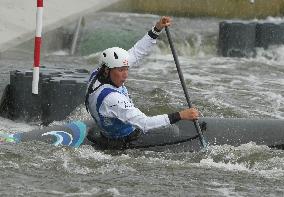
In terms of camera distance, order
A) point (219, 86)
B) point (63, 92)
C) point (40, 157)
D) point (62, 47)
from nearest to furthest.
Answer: point (40, 157), point (63, 92), point (219, 86), point (62, 47)

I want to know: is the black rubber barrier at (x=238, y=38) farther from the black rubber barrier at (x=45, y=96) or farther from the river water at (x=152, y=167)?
the black rubber barrier at (x=45, y=96)

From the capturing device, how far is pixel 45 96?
35.8 feet

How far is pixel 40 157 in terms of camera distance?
332 inches

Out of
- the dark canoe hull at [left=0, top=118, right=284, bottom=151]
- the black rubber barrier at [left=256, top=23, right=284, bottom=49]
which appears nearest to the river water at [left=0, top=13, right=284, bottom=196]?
the dark canoe hull at [left=0, top=118, right=284, bottom=151]

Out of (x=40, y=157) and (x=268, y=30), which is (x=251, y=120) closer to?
(x=40, y=157)

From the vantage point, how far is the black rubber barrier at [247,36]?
57.3ft

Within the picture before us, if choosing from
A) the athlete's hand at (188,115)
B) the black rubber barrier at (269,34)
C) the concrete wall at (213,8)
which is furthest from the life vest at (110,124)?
the concrete wall at (213,8)

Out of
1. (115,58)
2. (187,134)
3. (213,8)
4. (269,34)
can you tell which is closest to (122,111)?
(115,58)

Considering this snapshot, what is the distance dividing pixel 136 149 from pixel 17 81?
2929 mm

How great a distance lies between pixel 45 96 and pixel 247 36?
7.51m

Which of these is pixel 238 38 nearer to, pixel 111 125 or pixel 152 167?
pixel 111 125

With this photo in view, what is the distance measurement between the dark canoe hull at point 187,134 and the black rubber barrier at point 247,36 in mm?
8347

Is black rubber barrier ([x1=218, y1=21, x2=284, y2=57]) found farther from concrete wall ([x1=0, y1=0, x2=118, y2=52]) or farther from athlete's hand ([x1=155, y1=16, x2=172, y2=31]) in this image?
athlete's hand ([x1=155, y1=16, x2=172, y2=31])

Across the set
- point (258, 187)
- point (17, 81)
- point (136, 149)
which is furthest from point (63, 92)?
point (258, 187)
